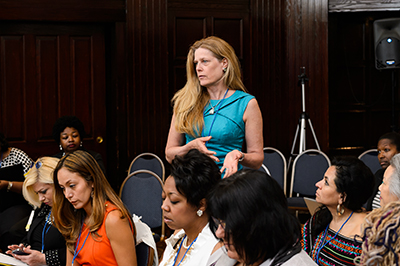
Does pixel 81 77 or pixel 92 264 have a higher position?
pixel 81 77

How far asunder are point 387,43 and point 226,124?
12.6ft

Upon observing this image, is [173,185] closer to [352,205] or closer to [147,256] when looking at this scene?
[147,256]

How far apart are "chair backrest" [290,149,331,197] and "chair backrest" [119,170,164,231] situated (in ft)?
5.31

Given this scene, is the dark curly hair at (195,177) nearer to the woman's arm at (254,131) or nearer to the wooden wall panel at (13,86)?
the woman's arm at (254,131)

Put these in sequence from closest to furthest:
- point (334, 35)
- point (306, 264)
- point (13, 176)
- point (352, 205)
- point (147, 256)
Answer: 1. point (306, 264)
2. point (147, 256)
3. point (352, 205)
4. point (13, 176)
5. point (334, 35)

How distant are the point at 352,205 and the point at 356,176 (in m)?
0.14

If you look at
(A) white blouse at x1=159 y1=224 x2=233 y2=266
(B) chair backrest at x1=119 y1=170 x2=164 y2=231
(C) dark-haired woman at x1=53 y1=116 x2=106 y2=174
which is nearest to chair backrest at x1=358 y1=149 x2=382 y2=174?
(B) chair backrest at x1=119 y1=170 x2=164 y2=231

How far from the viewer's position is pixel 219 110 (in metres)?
1.93

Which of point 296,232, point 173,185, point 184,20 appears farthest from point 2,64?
point 296,232

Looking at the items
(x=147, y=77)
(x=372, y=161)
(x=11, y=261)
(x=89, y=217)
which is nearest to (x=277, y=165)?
(x=372, y=161)

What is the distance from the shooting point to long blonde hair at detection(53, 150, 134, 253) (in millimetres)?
2105

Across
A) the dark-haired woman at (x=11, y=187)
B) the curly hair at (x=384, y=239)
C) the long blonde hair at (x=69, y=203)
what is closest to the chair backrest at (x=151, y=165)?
the dark-haired woman at (x=11, y=187)

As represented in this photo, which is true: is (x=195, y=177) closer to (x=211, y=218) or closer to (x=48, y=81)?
(x=211, y=218)

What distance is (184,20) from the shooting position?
5.10 meters
